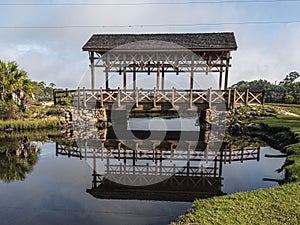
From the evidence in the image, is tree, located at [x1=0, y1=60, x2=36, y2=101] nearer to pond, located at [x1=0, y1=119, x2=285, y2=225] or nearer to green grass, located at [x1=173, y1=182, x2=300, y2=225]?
pond, located at [x1=0, y1=119, x2=285, y2=225]

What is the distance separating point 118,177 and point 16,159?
5170 mm

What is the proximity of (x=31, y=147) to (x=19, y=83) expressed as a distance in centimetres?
904

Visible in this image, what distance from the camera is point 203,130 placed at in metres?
17.9

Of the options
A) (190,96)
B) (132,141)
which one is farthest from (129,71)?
(132,141)

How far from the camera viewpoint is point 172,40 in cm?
1856

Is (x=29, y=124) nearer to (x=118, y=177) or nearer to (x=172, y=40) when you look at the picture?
(x=118, y=177)

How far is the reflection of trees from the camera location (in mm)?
8375

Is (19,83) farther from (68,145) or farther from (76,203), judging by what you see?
(76,203)

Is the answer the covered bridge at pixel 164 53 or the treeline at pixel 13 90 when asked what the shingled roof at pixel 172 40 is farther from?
the treeline at pixel 13 90

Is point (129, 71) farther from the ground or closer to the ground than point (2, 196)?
farther from the ground

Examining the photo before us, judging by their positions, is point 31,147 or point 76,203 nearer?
point 76,203

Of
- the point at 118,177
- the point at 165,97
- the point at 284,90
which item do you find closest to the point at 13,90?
the point at 165,97

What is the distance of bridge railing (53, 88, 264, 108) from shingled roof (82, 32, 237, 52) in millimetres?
3078

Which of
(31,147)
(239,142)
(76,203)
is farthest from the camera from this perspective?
(239,142)
